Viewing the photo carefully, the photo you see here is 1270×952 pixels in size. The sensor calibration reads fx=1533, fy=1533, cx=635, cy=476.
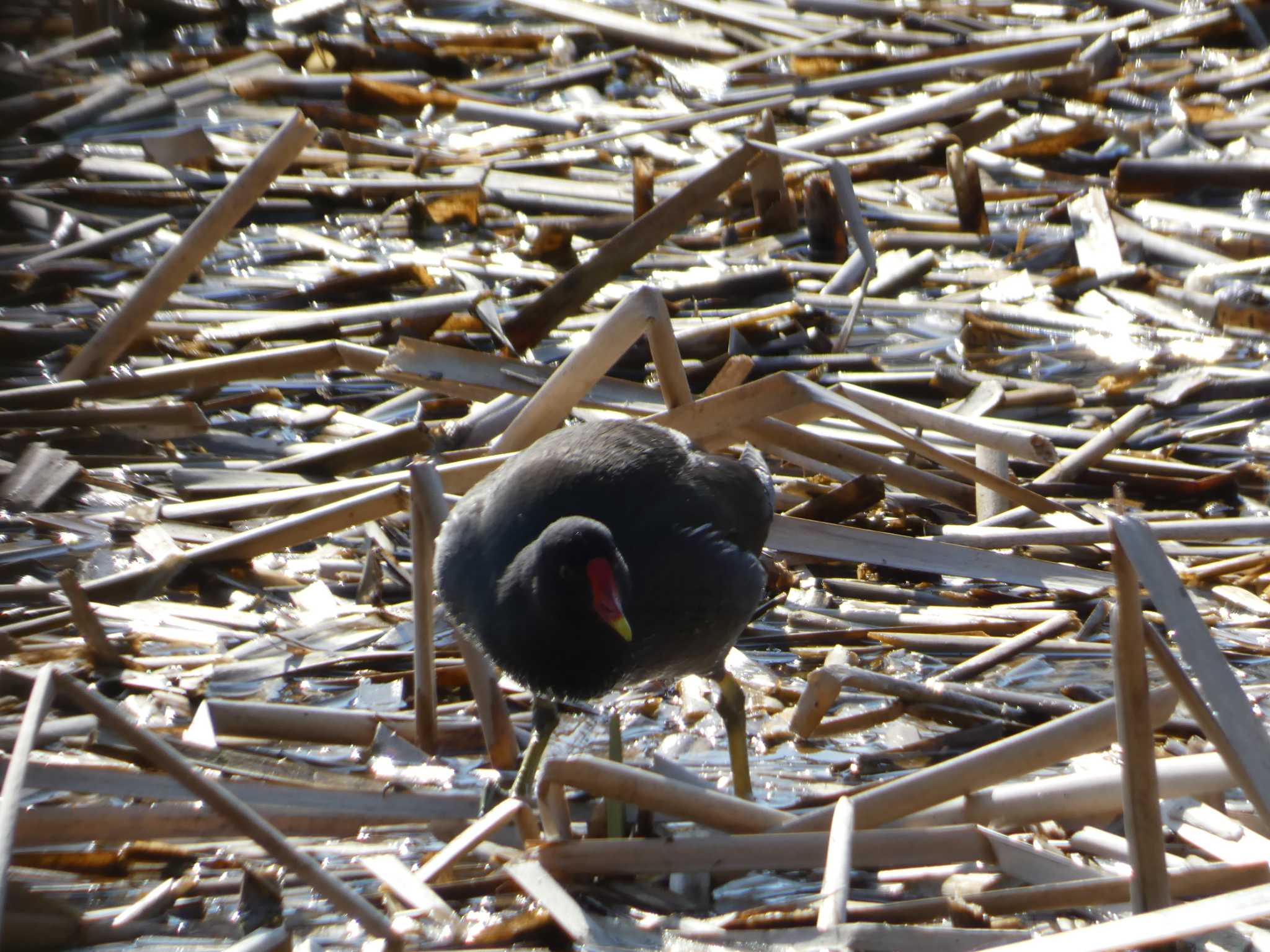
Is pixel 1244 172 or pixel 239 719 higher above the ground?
pixel 1244 172

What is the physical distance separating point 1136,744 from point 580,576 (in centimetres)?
152

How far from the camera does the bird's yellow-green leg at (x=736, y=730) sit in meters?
3.74

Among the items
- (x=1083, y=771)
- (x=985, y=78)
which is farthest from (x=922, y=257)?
(x=1083, y=771)

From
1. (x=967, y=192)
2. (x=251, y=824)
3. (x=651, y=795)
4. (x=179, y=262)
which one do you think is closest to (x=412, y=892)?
(x=251, y=824)

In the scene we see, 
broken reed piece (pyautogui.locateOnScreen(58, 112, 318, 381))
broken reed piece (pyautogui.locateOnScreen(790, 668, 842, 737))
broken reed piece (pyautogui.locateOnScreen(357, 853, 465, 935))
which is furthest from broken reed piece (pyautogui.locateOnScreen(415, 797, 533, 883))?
broken reed piece (pyautogui.locateOnScreen(58, 112, 318, 381))

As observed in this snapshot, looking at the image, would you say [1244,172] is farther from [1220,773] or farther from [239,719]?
[239,719]

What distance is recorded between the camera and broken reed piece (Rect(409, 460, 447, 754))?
12.0ft

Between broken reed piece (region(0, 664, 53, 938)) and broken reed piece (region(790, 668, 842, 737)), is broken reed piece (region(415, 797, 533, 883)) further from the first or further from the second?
broken reed piece (region(790, 668, 842, 737))


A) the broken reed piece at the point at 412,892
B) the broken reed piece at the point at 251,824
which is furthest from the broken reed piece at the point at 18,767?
the broken reed piece at the point at 412,892

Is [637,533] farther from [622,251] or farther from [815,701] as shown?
[622,251]

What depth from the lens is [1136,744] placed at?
2.39 metres

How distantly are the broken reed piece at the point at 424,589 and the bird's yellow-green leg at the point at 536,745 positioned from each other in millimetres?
226

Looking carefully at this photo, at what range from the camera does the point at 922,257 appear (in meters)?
6.90

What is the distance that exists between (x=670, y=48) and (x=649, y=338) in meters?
5.56
